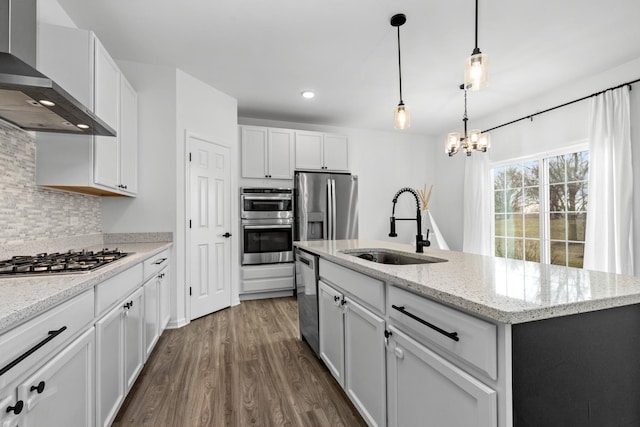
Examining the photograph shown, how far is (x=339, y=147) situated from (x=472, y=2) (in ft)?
8.81

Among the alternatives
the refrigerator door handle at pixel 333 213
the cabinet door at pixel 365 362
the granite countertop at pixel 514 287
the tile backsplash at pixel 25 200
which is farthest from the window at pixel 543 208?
the tile backsplash at pixel 25 200

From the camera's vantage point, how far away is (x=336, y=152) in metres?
4.64

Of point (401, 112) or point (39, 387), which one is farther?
point (401, 112)

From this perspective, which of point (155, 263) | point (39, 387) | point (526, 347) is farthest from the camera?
point (155, 263)

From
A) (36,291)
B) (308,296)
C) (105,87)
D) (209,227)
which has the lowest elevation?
(308,296)

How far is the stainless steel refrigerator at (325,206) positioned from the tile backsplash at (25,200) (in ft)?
8.15

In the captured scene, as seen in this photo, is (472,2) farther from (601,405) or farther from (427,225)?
(427,225)

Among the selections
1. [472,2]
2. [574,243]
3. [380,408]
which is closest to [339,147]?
[472,2]

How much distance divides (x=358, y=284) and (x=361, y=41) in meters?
2.14

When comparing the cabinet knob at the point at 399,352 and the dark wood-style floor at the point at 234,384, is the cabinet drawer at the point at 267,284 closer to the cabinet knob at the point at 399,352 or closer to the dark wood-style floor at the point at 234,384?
the dark wood-style floor at the point at 234,384

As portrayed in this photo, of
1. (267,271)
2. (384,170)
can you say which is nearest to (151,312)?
(267,271)

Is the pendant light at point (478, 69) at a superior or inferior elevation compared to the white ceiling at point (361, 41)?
inferior

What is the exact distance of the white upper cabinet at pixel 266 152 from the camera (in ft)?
13.5

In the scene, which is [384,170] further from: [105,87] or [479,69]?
[105,87]
